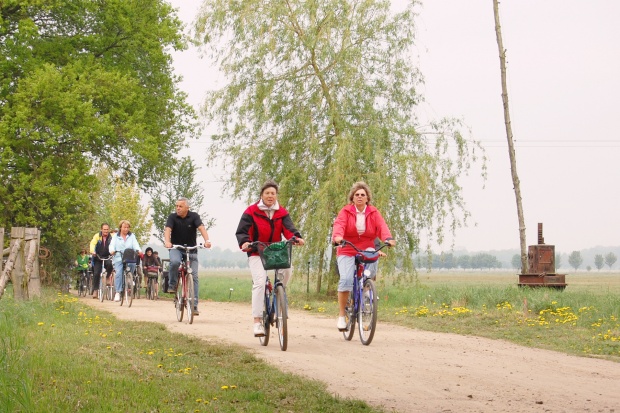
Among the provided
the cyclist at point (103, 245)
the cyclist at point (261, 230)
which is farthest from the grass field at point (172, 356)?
the cyclist at point (103, 245)

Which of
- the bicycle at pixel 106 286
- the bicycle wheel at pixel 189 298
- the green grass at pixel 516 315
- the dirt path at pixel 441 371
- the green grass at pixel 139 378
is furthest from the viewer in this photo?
the bicycle at pixel 106 286

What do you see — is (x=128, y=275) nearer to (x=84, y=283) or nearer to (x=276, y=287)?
(x=84, y=283)

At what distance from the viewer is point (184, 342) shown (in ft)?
39.0

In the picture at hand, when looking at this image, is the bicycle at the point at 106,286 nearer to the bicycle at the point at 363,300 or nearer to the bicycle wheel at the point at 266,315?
the bicycle at the point at 363,300

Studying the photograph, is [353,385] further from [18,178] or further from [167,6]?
[167,6]

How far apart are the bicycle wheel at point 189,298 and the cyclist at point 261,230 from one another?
3.74m

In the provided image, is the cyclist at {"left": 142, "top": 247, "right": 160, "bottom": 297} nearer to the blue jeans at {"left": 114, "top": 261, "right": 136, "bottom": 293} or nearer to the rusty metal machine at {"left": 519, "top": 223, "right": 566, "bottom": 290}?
the blue jeans at {"left": 114, "top": 261, "right": 136, "bottom": 293}

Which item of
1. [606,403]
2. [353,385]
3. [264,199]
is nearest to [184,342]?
[264,199]

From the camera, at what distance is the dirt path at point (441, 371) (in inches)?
302

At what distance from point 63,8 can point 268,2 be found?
858cm

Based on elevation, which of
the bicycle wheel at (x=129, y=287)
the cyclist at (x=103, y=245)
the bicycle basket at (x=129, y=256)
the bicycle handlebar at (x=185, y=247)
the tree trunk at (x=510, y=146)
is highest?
the tree trunk at (x=510, y=146)

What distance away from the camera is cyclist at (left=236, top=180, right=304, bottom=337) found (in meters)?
11.9

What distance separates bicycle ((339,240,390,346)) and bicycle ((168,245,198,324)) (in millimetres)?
3802

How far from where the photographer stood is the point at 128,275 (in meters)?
21.8
